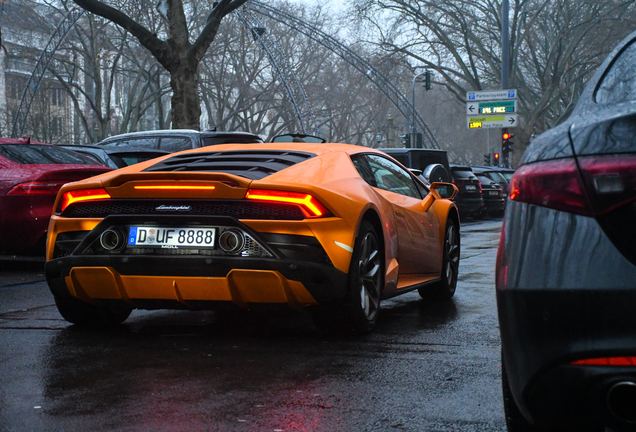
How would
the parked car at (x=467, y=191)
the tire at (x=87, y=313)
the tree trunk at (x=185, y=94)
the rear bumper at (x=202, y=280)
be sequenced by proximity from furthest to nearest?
the parked car at (x=467, y=191) < the tree trunk at (x=185, y=94) < the tire at (x=87, y=313) < the rear bumper at (x=202, y=280)

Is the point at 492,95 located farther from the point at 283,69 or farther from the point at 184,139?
the point at 184,139

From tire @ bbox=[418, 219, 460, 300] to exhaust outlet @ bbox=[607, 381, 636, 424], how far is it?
16.4 ft

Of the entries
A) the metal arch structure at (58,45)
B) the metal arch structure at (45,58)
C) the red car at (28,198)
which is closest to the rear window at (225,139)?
the red car at (28,198)

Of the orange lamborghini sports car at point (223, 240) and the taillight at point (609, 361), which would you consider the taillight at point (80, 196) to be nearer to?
the orange lamborghini sports car at point (223, 240)

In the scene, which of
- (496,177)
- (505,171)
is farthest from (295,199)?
(505,171)

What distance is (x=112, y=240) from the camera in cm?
519

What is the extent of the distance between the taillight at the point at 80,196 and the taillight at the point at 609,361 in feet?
11.5

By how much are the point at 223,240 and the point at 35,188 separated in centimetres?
489

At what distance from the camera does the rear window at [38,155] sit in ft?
31.9

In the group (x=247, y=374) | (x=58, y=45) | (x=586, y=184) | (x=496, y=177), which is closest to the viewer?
(x=586, y=184)

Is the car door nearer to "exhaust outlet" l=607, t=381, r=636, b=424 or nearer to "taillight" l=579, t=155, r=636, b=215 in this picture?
"taillight" l=579, t=155, r=636, b=215

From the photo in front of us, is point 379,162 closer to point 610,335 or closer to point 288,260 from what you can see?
point 288,260

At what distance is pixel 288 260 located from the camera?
4.93 meters

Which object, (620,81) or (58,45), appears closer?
(620,81)
